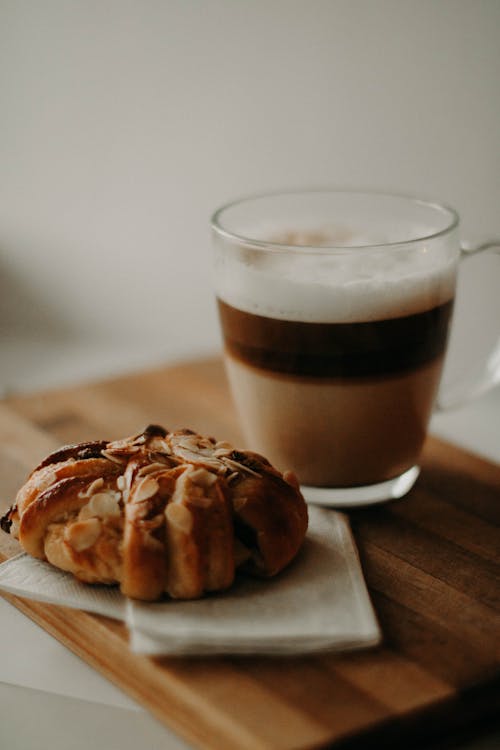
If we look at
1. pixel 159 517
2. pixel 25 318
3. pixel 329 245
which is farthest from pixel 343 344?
pixel 25 318

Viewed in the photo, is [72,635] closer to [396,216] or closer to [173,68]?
[396,216]

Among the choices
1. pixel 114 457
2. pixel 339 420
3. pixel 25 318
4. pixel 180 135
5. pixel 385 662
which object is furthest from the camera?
pixel 25 318

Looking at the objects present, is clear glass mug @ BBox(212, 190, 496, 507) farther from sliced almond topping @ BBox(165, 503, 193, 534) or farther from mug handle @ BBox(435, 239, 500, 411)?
sliced almond topping @ BBox(165, 503, 193, 534)

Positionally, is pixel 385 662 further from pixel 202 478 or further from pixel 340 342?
pixel 340 342

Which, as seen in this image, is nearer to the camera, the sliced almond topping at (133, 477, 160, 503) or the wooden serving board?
the wooden serving board

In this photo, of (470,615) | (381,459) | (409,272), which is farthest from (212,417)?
(470,615)

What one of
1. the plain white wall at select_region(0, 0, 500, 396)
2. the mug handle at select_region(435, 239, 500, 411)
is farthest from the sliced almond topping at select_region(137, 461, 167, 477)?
the plain white wall at select_region(0, 0, 500, 396)
